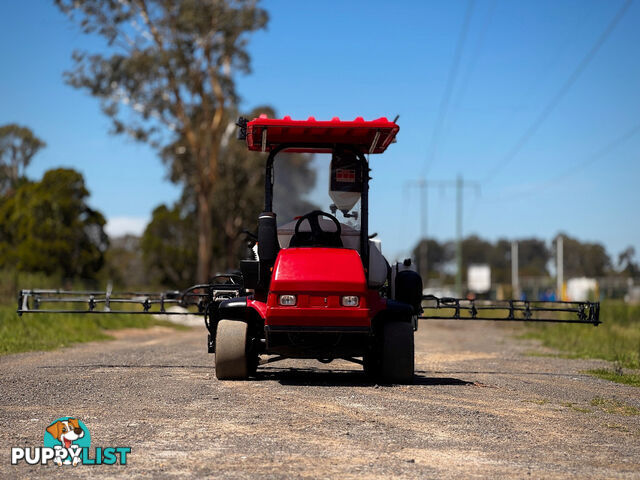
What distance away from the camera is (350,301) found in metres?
10.6

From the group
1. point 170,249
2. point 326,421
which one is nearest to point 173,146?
point 170,249

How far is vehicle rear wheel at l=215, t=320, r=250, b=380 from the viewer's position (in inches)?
447

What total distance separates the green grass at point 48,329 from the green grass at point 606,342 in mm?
10200

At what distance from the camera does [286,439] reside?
7.46m

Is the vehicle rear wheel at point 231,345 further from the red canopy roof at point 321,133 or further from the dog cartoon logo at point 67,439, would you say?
the dog cartoon logo at point 67,439

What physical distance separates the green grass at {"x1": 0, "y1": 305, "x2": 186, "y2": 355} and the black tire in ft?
26.1

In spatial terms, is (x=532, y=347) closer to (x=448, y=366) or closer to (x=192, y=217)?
(x=448, y=366)

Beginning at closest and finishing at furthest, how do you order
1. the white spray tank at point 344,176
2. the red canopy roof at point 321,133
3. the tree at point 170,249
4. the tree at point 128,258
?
the red canopy roof at point 321,133
the white spray tank at point 344,176
the tree at point 170,249
the tree at point 128,258

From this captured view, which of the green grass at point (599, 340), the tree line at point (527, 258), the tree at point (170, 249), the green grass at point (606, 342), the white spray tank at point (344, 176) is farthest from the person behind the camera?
the tree line at point (527, 258)

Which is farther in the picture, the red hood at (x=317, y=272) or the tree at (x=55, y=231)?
the tree at (x=55, y=231)

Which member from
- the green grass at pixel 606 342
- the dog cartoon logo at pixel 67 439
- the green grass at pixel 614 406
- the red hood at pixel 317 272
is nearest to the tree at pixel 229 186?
the green grass at pixel 606 342

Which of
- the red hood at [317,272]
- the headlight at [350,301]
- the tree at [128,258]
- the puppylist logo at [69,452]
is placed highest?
the tree at [128,258]

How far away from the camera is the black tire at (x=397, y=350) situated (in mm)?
11336

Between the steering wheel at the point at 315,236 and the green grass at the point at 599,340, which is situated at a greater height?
the steering wheel at the point at 315,236
